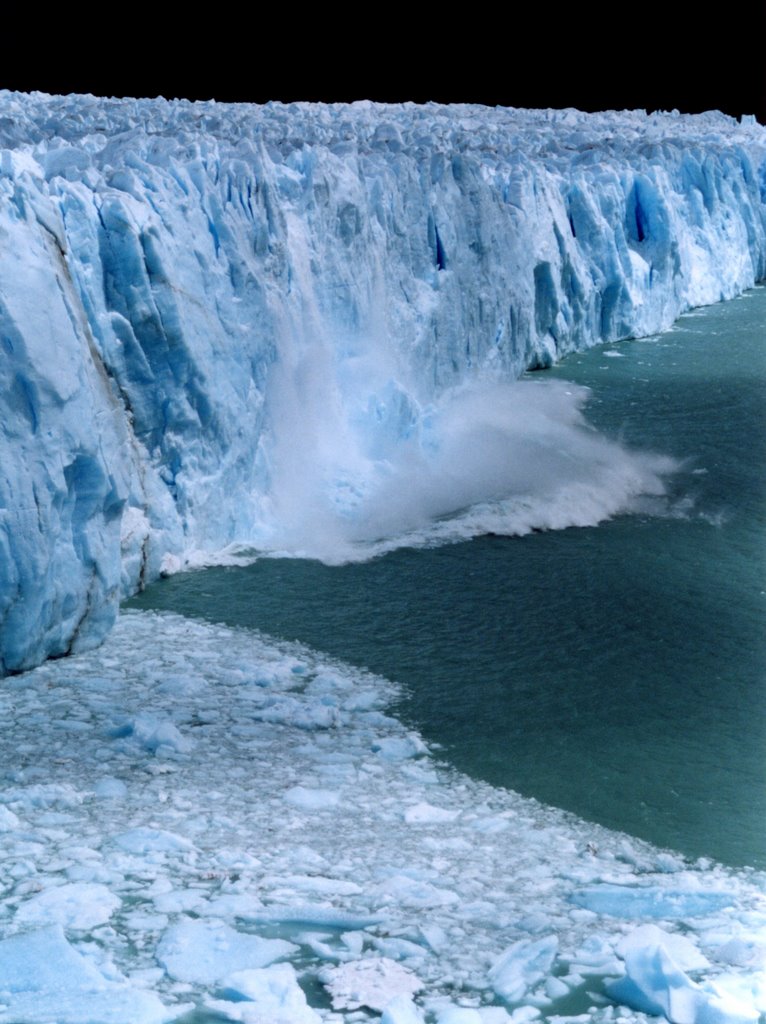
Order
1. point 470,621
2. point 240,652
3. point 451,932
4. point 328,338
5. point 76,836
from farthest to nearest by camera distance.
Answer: point 328,338 < point 470,621 < point 240,652 < point 76,836 < point 451,932

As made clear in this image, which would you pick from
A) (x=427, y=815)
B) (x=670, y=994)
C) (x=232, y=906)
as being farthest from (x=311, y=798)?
(x=670, y=994)

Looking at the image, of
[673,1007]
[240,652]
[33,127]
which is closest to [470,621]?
[240,652]

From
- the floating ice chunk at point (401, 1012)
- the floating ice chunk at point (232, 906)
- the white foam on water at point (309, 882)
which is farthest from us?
the floating ice chunk at point (232, 906)

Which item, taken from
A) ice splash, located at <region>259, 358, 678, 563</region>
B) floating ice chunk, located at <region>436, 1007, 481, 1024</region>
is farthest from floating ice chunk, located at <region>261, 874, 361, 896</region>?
ice splash, located at <region>259, 358, 678, 563</region>

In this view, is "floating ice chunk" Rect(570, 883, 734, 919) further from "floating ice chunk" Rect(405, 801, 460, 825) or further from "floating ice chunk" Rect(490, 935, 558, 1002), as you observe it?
"floating ice chunk" Rect(405, 801, 460, 825)

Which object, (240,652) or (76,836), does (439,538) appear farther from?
(76,836)

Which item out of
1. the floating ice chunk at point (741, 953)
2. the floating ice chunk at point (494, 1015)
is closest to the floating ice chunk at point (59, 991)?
the floating ice chunk at point (494, 1015)

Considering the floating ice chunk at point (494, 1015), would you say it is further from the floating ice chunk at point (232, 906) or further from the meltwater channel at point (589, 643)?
the meltwater channel at point (589, 643)
